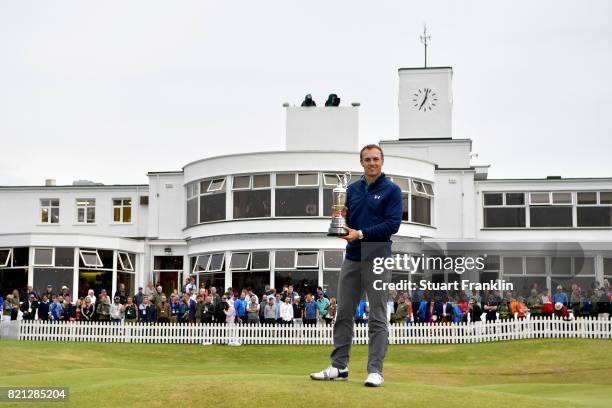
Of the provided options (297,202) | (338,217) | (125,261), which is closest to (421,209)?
(297,202)

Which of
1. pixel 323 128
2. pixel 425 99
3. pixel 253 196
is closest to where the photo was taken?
pixel 253 196

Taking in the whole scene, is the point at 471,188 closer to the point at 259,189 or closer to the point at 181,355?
the point at 259,189

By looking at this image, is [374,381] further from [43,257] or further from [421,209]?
[43,257]

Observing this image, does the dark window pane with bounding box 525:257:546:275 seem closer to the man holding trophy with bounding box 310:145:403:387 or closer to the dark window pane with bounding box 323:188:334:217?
the dark window pane with bounding box 323:188:334:217

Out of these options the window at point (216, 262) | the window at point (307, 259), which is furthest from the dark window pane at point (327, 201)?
the window at point (216, 262)

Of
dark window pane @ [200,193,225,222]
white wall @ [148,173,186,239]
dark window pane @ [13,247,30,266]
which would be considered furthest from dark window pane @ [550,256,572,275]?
dark window pane @ [13,247,30,266]

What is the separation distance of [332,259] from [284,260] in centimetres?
234

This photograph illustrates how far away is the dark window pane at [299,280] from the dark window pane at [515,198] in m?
12.7

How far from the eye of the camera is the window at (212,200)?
151 ft

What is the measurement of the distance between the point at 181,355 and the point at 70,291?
16083mm

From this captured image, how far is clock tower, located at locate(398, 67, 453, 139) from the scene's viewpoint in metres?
58.3

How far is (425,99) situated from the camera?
59062 mm

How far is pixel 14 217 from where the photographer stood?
5428 cm

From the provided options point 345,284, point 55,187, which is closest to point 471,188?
point 55,187
